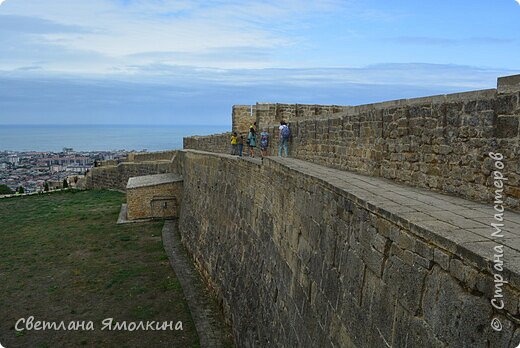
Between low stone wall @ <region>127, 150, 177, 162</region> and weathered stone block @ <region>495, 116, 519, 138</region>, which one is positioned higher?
weathered stone block @ <region>495, 116, 519, 138</region>

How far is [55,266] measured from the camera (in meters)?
13.8

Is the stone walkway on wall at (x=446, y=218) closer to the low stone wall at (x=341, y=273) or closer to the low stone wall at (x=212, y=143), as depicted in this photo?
the low stone wall at (x=341, y=273)

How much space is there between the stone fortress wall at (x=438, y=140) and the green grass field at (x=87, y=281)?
212 inches

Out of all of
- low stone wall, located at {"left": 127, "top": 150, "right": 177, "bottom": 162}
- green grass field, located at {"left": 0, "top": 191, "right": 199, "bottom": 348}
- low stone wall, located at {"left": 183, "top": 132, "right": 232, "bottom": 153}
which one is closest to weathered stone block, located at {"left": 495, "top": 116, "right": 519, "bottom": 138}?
green grass field, located at {"left": 0, "top": 191, "right": 199, "bottom": 348}

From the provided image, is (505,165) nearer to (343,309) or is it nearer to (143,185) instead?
(343,309)

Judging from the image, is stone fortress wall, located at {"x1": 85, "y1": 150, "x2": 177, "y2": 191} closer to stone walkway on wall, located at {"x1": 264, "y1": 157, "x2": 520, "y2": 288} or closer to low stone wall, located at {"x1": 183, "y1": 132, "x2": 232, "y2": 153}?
low stone wall, located at {"x1": 183, "y1": 132, "x2": 232, "y2": 153}

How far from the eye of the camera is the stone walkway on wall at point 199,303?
30.7 feet

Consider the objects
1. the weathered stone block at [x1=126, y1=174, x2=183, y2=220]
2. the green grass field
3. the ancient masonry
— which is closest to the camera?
the ancient masonry

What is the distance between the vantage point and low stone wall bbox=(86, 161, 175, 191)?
92.0 feet

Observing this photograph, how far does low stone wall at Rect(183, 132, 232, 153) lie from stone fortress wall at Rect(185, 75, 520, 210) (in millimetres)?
9614

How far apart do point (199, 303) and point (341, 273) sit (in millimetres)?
7137

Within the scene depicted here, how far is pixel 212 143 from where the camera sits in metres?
19.6

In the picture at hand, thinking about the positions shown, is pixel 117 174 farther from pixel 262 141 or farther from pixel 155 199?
pixel 262 141

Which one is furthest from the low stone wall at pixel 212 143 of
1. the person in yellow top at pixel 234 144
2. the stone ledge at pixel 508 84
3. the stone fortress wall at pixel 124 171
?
the stone ledge at pixel 508 84
